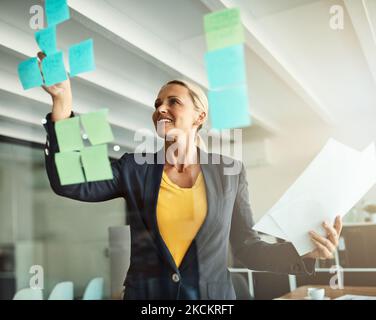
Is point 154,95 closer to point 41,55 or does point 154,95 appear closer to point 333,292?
point 41,55

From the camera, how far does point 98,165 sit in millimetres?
1190

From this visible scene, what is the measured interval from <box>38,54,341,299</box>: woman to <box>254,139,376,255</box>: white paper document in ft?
0.11

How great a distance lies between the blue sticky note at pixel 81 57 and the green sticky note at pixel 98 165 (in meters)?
0.27

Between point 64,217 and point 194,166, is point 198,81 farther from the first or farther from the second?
point 64,217

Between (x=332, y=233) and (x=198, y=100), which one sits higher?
(x=198, y=100)

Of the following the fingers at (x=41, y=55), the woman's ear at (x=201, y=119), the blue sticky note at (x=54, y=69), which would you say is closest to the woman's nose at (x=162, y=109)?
the woman's ear at (x=201, y=119)

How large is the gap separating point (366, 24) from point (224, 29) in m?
0.39

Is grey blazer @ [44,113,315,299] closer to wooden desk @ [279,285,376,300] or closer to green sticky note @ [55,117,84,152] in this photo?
wooden desk @ [279,285,376,300]

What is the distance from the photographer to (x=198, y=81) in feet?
3.70

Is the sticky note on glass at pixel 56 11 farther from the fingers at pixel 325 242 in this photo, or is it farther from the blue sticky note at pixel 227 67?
the fingers at pixel 325 242

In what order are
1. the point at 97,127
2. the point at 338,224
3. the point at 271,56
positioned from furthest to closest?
the point at 97,127 < the point at 271,56 < the point at 338,224

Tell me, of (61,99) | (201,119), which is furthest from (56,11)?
(201,119)
